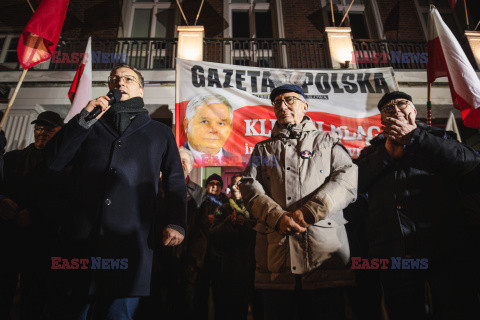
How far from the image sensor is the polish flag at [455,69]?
9.86ft

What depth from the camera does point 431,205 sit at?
157 centimetres

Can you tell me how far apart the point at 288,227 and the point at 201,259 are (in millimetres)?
1846

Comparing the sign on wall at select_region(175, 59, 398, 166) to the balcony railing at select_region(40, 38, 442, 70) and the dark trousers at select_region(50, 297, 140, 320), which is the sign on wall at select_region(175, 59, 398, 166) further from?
the dark trousers at select_region(50, 297, 140, 320)

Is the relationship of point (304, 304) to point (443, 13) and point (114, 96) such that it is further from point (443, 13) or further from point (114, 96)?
point (443, 13)

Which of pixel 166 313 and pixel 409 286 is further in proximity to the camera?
pixel 166 313

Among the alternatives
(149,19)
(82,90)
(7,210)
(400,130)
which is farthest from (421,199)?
(149,19)

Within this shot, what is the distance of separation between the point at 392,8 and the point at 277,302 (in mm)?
11471

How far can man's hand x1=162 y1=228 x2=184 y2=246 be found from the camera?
4.58 feet

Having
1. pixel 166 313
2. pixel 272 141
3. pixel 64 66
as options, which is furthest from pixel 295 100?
pixel 64 66

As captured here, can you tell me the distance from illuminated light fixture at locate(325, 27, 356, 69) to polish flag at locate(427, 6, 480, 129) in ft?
9.42

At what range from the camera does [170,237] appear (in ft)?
4.58

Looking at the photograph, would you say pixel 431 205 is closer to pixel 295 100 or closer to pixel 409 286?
pixel 409 286

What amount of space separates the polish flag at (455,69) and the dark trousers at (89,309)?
157 inches

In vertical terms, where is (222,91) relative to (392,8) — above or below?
below
